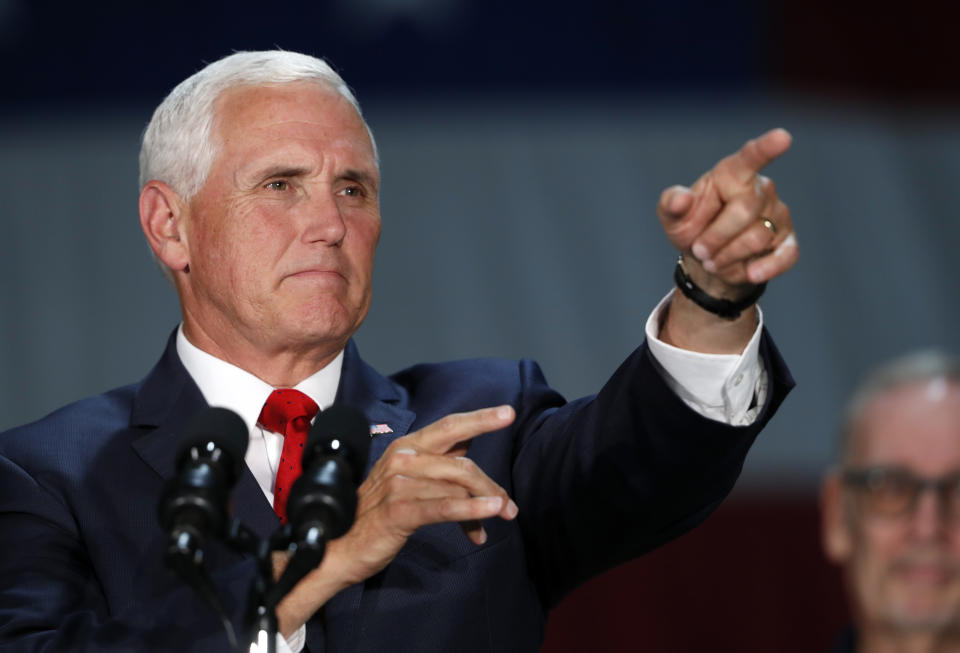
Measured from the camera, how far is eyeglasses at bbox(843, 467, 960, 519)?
1214 mm

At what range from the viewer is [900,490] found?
1224mm

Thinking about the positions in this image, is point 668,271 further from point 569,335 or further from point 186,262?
point 186,262

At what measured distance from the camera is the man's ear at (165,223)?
2217mm

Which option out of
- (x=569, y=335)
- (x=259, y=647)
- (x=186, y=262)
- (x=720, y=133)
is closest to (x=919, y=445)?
(x=259, y=647)

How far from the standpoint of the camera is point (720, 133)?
495 centimetres

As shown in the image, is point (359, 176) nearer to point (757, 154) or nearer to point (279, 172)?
point (279, 172)

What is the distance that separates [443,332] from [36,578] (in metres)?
2.84

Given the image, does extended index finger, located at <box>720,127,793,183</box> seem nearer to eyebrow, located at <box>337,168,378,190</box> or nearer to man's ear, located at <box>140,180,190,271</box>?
eyebrow, located at <box>337,168,378,190</box>

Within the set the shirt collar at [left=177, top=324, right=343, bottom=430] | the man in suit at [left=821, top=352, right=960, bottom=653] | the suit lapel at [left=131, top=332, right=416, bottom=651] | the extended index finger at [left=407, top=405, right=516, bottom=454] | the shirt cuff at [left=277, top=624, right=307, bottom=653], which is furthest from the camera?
the shirt collar at [left=177, top=324, right=343, bottom=430]

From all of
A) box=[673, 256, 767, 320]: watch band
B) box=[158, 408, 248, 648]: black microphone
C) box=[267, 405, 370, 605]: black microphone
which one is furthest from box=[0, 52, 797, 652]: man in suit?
box=[158, 408, 248, 648]: black microphone

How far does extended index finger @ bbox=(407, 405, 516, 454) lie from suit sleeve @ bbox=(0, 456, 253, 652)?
31cm

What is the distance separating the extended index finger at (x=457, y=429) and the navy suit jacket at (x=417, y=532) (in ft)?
0.82

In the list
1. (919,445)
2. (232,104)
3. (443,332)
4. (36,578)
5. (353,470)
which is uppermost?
(232,104)

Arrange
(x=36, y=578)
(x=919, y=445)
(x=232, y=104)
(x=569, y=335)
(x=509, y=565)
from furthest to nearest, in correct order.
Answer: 1. (x=569, y=335)
2. (x=232, y=104)
3. (x=509, y=565)
4. (x=36, y=578)
5. (x=919, y=445)
